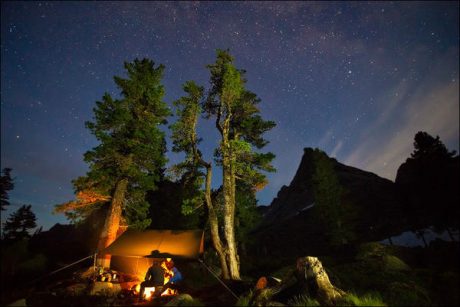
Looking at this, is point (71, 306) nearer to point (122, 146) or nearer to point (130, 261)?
point (130, 261)

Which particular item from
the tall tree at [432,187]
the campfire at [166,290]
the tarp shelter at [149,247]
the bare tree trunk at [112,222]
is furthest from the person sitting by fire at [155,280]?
the tall tree at [432,187]

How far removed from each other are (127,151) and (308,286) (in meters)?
12.7

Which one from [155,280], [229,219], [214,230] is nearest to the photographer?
[155,280]

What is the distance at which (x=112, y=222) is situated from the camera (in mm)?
14047

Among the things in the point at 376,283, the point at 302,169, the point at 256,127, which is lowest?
the point at 376,283

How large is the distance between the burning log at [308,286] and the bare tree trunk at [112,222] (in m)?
9.05

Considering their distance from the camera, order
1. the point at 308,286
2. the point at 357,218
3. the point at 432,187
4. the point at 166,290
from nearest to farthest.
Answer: the point at 308,286
the point at 166,290
the point at 432,187
the point at 357,218

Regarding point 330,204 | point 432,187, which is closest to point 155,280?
point 330,204

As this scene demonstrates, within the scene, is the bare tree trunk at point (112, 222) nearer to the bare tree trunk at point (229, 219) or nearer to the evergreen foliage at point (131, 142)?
the evergreen foliage at point (131, 142)

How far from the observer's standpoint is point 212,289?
10.7 metres

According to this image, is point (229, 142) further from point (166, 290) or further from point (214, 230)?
point (166, 290)

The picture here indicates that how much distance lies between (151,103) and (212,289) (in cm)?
1183

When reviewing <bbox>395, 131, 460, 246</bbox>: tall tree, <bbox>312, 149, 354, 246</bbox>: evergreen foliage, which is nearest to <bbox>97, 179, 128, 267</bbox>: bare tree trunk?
<bbox>312, 149, 354, 246</bbox>: evergreen foliage

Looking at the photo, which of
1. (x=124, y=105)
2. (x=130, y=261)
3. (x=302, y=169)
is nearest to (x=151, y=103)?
(x=124, y=105)
